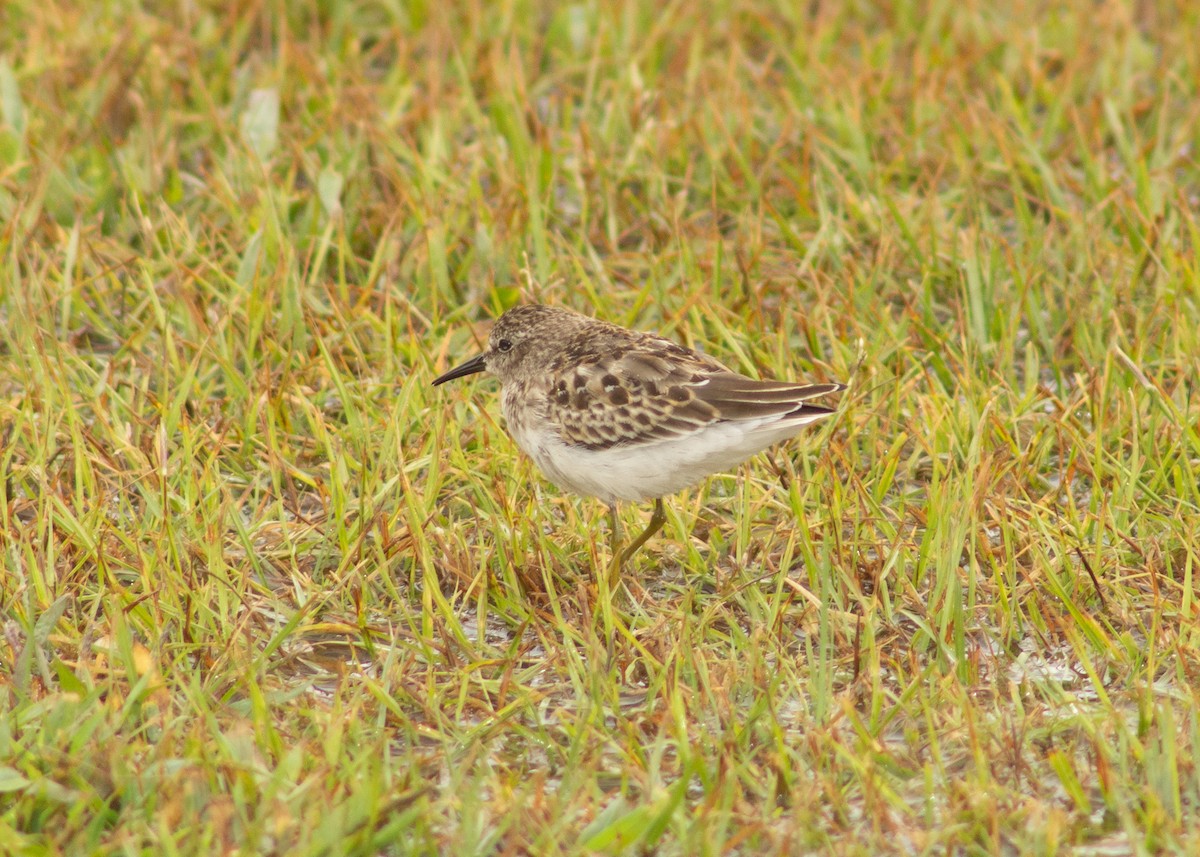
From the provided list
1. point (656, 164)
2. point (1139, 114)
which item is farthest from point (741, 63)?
point (1139, 114)

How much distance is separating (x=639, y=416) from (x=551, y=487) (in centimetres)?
96

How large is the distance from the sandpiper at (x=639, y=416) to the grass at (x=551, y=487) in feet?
0.98

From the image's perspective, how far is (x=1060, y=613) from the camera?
5441 mm

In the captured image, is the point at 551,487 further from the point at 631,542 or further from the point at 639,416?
the point at 639,416

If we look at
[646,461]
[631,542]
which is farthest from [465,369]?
[646,461]

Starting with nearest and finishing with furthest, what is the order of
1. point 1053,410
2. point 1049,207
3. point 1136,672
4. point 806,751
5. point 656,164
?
point 806,751 < point 1136,672 < point 1053,410 < point 1049,207 < point 656,164

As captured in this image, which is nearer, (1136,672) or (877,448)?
(1136,672)

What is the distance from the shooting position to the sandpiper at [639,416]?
213 inches

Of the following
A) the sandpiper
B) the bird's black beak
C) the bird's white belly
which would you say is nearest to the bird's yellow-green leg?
the sandpiper

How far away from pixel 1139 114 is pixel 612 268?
3375 mm

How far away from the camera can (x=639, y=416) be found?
18.3 feet

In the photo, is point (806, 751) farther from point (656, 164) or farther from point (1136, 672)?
point (656, 164)

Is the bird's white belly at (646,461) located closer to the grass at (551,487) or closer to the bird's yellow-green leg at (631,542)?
the bird's yellow-green leg at (631,542)

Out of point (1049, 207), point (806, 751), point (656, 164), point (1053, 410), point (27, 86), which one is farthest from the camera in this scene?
point (27, 86)
